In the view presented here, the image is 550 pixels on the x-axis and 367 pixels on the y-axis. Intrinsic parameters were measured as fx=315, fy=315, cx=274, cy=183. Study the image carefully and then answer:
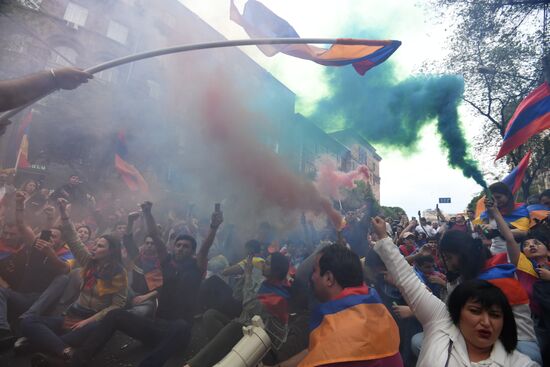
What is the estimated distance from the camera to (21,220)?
3.77 metres

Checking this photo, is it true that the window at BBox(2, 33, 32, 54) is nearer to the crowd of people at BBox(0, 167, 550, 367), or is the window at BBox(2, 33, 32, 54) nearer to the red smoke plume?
the crowd of people at BBox(0, 167, 550, 367)

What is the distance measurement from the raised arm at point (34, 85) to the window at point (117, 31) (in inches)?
249

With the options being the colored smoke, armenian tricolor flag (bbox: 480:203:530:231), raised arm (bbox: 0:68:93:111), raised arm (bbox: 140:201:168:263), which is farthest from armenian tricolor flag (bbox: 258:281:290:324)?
the colored smoke

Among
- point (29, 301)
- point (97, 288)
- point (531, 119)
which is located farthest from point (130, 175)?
point (531, 119)

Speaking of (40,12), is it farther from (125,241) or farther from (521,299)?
(521,299)

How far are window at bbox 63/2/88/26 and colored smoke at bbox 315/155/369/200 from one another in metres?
8.01

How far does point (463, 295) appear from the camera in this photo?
5.05ft

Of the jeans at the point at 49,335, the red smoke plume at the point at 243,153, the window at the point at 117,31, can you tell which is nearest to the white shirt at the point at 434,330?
the jeans at the point at 49,335

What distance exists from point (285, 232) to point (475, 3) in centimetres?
861

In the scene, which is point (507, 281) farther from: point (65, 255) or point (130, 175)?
point (130, 175)

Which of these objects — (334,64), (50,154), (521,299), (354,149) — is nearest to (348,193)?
(354,149)

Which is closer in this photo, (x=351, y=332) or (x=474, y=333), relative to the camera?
(x=474, y=333)

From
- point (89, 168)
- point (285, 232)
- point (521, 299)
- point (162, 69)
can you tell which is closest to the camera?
point (521, 299)

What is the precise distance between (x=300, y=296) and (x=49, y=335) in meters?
2.52
